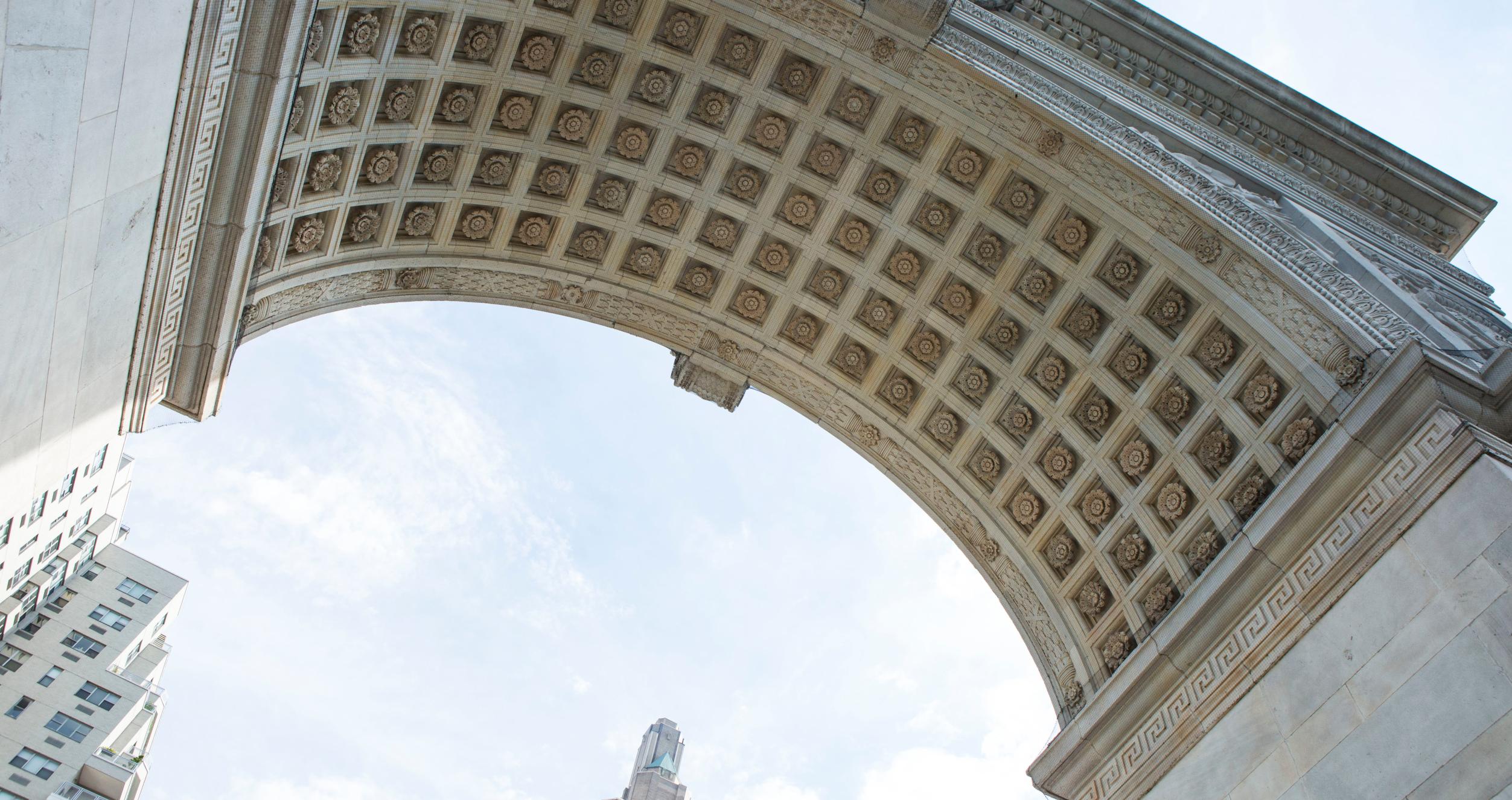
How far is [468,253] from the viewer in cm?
1978

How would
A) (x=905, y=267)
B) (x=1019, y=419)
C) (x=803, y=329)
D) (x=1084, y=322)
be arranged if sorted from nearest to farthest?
(x=1084, y=322) < (x=1019, y=419) < (x=905, y=267) < (x=803, y=329)

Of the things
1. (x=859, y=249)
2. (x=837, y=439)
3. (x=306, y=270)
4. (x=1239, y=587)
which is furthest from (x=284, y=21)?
(x=1239, y=587)

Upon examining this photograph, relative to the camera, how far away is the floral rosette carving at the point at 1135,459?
18.3 metres

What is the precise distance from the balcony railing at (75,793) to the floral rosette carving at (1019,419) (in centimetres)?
6454

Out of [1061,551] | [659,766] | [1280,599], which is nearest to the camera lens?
[1280,599]

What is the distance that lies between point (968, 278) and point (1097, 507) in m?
4.71

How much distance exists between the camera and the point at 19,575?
16.0 m

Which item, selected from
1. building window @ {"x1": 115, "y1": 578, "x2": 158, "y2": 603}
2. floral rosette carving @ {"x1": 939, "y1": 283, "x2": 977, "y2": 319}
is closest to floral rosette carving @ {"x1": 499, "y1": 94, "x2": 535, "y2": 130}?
floral rosette carving @ {"x1": 939, "y1": 283, "x2": 977, "y2": 319}

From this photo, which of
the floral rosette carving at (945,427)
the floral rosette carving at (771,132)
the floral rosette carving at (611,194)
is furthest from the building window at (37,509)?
the floral rosette carving at (945,427)

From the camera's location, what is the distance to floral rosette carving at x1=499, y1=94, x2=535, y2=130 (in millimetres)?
18312

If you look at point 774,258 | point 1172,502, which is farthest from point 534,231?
point 1172,502

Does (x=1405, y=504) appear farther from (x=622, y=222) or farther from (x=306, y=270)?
(x=306, y=270)

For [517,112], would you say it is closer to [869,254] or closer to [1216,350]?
[869,254]

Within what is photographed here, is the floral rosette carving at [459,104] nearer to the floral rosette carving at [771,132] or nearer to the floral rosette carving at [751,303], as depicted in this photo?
the floral rosette carving at [771,132]
